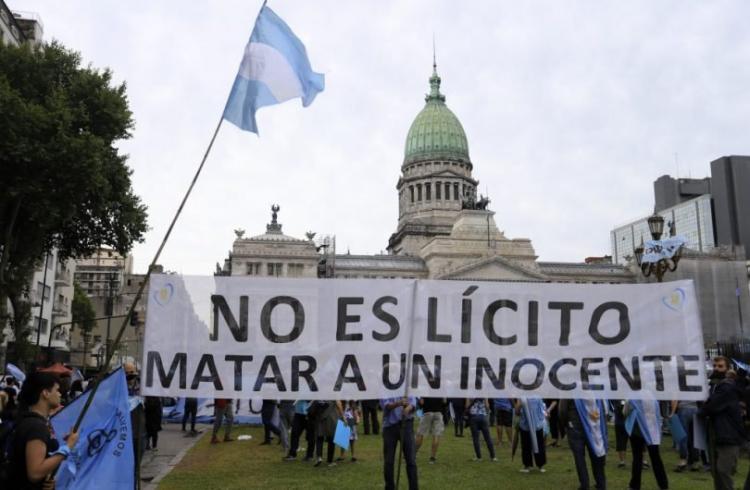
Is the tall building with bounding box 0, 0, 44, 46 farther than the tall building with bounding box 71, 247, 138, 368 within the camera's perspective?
No

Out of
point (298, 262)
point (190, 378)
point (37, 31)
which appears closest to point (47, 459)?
point (190, 378)

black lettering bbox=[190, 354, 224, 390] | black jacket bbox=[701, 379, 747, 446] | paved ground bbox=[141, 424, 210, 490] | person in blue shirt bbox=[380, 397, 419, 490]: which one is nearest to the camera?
black lettering bbox=[190, 354, 224, 390]

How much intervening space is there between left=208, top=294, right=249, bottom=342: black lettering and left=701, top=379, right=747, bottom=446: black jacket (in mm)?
5825

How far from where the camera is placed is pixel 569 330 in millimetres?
7723

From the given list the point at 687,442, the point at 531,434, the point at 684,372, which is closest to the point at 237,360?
the point at 684,372

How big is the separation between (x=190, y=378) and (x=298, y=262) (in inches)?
2819

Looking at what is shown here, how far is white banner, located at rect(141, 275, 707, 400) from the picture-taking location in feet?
24.0

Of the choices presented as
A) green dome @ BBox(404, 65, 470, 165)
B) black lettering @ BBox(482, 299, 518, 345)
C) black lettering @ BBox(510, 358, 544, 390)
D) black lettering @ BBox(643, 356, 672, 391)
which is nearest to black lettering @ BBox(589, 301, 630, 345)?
black lettering @ BBox(643, 356, 672, 391)

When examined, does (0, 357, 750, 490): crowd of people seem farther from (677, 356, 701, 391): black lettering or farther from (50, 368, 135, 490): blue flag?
(677, 356, 701, 391): black lettering

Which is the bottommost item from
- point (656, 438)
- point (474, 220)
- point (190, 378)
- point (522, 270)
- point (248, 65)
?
point (656, 438)

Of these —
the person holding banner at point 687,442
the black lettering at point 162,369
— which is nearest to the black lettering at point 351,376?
the black lettering at point 162,369

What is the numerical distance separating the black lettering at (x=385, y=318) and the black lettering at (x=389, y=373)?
20cm

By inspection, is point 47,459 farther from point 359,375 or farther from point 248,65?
point 248,65

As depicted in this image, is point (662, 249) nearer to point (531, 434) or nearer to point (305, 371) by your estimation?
point (531, 434)
